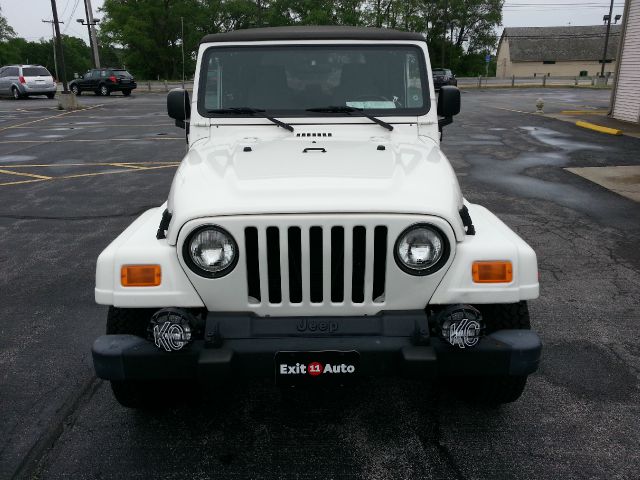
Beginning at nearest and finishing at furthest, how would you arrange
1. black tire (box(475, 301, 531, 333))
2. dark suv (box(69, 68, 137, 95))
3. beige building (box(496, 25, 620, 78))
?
black tire (box(475, 301, 531, 333)) < dark suv (box(69, 68, 137, 95)) < beige building (box(496, 25, 620, 78))

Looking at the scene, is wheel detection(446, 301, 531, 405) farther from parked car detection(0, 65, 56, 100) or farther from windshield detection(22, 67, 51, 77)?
windshield detection(22, 67, 51, 77)

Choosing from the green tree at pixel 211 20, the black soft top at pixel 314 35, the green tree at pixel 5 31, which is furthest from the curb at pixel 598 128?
the green tree at pixel 5 31

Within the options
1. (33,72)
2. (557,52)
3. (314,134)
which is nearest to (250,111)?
(314,134)

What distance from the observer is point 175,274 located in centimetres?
269

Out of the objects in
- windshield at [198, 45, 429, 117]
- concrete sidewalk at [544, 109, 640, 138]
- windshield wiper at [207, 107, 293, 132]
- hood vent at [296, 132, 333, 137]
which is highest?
windshield at [198, 45, 429, 117]

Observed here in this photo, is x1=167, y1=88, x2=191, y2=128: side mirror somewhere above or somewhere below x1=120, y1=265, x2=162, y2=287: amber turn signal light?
above

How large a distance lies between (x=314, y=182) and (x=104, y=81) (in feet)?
119

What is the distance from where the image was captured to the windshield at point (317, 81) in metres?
3.96

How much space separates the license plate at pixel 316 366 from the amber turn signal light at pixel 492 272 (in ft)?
2.16

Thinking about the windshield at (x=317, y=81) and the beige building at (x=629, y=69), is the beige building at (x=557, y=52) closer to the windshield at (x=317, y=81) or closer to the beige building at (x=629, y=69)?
the beige building at (x=629, y=69)

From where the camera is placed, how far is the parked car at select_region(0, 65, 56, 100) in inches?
1266

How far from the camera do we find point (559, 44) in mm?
81500

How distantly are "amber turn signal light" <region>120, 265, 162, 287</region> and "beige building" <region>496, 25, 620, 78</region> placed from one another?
3329 inches

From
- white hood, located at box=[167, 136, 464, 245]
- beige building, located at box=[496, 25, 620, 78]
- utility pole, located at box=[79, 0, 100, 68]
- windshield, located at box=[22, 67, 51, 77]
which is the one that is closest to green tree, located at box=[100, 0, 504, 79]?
beige building, located at box=[496, 25, 620, 78]
